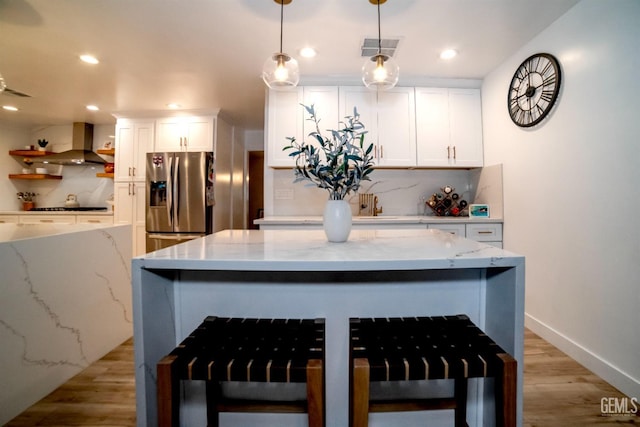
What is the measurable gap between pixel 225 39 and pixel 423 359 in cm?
254

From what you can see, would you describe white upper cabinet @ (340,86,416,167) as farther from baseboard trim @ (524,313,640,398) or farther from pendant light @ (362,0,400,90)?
baseboard trim @ (524,313,640,398)

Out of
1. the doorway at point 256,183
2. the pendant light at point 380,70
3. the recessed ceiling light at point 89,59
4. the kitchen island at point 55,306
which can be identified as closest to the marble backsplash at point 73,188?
the doorway at point 256,183

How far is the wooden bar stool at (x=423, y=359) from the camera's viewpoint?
804 millimetres

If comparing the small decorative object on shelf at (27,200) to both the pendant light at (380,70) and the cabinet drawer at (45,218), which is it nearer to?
the cabinet drawer at (45,218)

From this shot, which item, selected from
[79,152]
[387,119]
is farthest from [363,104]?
[79,152]

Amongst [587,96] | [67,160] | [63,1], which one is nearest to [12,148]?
[67,160]

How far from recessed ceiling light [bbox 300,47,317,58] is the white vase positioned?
177 centimetres

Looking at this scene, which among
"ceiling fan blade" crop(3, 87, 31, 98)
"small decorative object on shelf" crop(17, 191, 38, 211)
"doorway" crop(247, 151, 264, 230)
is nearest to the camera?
"ceiling fan blade" crop(3, 87, 31, 98)

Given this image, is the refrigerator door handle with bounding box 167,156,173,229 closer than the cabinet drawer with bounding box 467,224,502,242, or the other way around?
the cabinet drawer with bounding box 467,224,502,242

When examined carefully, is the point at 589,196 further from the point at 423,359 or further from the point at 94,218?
the point at 94,218

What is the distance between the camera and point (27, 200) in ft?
15.5

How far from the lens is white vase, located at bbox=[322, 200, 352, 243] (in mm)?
1239

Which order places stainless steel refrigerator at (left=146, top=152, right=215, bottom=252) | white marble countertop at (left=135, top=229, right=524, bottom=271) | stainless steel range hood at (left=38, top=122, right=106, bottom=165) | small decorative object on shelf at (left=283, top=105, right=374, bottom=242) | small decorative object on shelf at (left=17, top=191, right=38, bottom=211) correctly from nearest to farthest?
1. white marble countertop at (left=135, top=229, right=524, bottom=271)
2. small decorative object on shelf at (left=283, top=105, right=374, bottom=242)
3. stainless steel refrigerator at (left=146, top=152, right=215, bottom=252)
4. stainless steel range hood at (left=38, top=122, right=106, bottom=165)
5. small decorative object on shelf at (left=17, top=191, right=38, bottom=211)

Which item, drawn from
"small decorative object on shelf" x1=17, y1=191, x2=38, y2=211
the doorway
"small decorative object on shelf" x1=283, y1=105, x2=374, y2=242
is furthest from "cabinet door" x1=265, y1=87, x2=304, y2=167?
"small decorative object on shelf" x1=17, y1=191, x2=38, y2=211
